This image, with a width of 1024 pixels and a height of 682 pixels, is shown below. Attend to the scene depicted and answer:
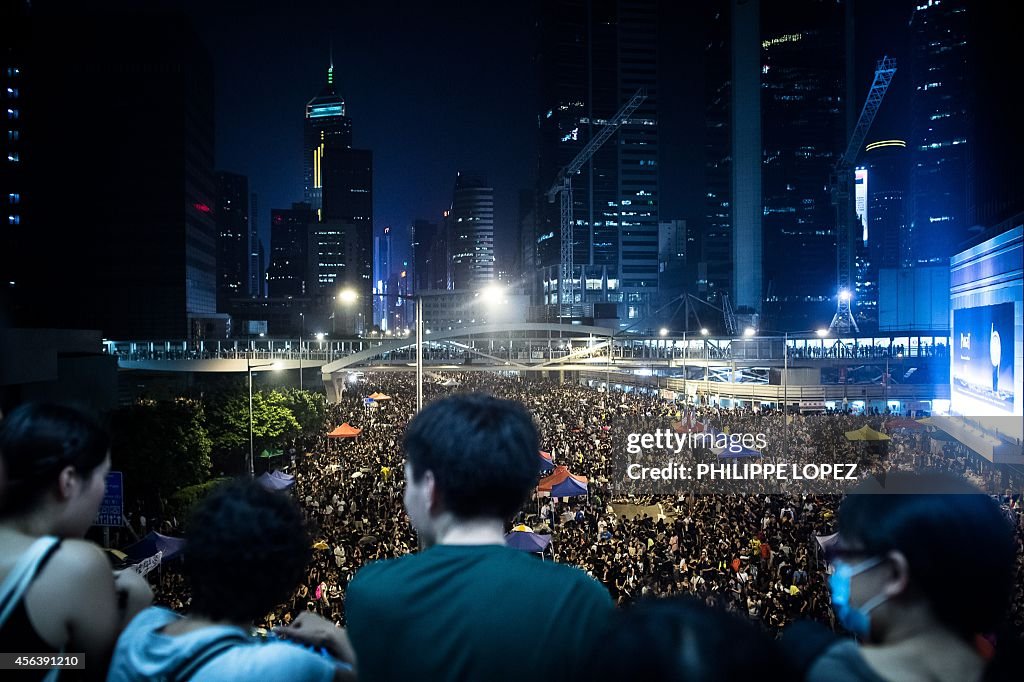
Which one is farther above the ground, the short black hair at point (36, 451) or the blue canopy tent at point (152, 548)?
the short black hair at point (36, 451)

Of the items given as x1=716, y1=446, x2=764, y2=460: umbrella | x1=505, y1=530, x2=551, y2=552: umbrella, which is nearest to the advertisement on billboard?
x1=716, y1=446, x2=764, y2=460: umbrella

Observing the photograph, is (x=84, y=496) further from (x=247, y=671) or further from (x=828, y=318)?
(x=828, y=318)

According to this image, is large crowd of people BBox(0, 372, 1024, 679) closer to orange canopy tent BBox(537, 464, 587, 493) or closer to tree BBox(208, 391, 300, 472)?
orange canopy tent BBox(537, 464, 587, 493)

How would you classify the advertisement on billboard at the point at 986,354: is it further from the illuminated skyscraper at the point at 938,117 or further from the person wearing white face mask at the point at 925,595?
the illuminated skyscraper at the point at 938,117

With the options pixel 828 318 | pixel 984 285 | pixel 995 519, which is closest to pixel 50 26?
pixel 984 285

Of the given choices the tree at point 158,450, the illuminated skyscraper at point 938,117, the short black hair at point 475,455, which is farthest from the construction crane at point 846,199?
the short black hair at point 475,455

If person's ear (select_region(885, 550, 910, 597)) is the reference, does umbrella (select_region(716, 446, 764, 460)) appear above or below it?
below
